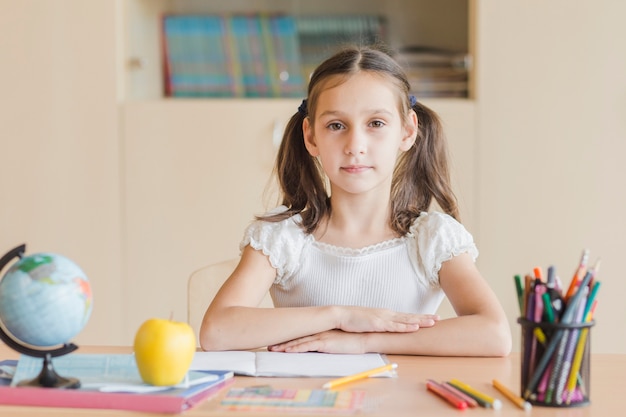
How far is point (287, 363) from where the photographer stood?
1.36 metres

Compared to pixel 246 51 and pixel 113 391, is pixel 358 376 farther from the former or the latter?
pixel 246 51

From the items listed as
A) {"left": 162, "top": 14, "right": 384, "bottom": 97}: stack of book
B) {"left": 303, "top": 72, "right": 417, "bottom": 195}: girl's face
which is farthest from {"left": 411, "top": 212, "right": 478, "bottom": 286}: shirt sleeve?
{"left": 162, "top": 14, "right": 384, "bottom": 97}: stack of book

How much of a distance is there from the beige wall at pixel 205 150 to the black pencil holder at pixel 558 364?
1748mm

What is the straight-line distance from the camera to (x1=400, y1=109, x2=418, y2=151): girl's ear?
1.91m

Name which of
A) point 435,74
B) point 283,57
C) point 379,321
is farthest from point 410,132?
point 283,57

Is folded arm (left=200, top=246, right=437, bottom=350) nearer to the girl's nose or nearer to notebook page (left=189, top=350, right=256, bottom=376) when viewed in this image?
notebook page (left=189, top=350, right=256, bottom=376)

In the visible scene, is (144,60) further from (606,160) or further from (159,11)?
(606,160)

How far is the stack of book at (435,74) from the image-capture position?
Answer: 2.95 m

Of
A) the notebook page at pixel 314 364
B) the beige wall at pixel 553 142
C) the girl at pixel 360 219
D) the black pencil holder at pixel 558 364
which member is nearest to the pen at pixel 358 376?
the notebook page at pixel 314 364

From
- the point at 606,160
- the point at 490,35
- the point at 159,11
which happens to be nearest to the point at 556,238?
the point at 606,160

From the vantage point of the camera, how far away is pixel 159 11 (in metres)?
3.22

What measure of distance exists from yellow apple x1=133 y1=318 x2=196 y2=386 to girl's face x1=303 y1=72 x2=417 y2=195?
66cm

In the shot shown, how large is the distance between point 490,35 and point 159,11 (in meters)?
1.13

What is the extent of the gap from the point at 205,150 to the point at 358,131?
Result: 1.22m
